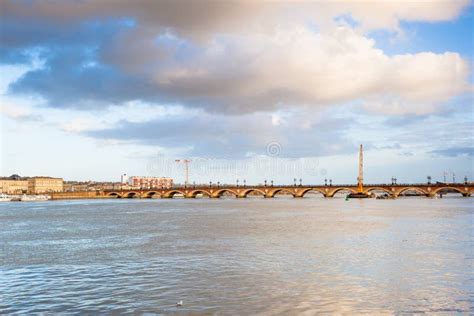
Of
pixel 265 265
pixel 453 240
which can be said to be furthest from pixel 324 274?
pixel 453 240

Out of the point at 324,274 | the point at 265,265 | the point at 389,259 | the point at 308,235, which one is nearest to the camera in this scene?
the point at 324,274

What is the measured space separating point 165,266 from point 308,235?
19749mm

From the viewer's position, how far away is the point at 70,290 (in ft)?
68.4

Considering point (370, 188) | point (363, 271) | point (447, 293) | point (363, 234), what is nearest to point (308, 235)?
point (363, 234)

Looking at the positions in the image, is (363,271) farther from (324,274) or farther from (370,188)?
(370,188)

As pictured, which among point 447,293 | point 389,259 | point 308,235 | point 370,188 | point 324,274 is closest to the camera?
point 447,293

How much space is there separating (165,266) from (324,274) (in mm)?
8842

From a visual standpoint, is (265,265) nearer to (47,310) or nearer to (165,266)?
(165,266)

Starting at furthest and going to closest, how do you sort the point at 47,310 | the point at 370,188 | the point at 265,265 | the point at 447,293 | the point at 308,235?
1. the point at 370,188
2. the point at 308,235
3. the point at 265,265
4. the point at 447,293
5. the point at 47,310

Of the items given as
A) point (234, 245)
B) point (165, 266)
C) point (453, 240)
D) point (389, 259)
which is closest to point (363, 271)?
point (389, 259)

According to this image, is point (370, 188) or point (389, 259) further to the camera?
point (370, 188)

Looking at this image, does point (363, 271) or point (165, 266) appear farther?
point (165, 266)

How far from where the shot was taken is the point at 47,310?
57.7ft

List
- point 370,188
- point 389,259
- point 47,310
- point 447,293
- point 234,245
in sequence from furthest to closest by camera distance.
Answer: point 370,188 < point 234,245 < point 389,259 < point 447,293 < point 47,310
